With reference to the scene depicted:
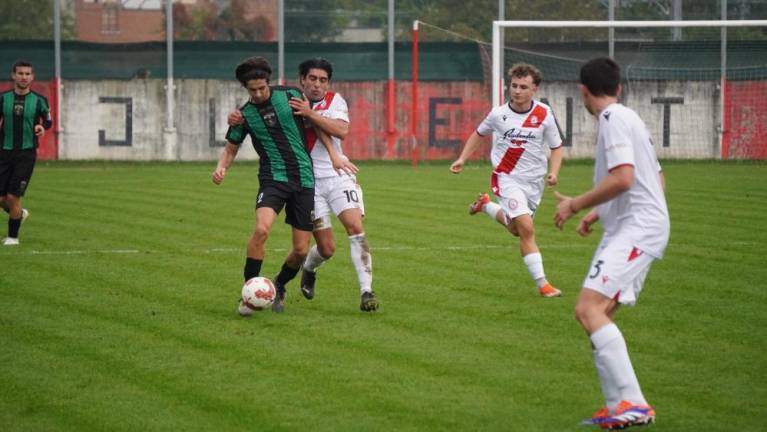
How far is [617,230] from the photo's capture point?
6805mm

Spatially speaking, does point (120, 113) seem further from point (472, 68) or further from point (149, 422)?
point (149, 422)

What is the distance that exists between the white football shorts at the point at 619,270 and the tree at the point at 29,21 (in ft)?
105

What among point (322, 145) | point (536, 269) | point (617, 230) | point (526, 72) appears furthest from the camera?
point (526, 72)

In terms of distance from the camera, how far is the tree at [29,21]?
36.3 m

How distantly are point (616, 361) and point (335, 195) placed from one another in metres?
4.87

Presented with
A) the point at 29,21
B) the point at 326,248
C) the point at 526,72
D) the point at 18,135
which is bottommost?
the point at 326,248

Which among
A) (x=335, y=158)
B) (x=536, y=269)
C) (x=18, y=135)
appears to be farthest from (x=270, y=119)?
(x=18, y=135)

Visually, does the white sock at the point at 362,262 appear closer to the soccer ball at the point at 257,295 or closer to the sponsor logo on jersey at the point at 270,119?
the soccer ball at the point at 257,295

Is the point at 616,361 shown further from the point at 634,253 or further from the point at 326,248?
the point at 326,248

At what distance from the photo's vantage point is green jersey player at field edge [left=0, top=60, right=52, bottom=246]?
1636 cm

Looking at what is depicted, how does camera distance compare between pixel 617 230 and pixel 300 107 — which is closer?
pixel 617 230

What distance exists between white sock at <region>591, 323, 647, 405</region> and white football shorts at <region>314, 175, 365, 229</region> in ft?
15.4

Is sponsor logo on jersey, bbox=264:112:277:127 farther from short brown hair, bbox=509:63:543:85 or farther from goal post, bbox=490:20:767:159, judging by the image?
goal post, bbox=490:20:767:159

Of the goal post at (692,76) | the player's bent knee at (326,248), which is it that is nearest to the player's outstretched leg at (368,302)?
the player's bent knee at (326,248)
